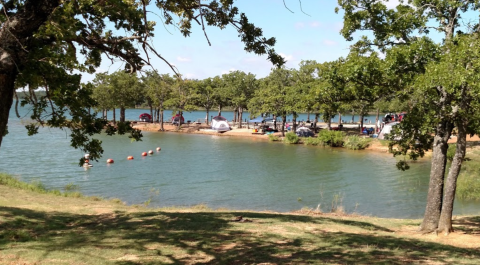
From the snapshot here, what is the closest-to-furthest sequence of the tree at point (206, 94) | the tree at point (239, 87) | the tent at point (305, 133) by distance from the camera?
the tent at point (305, 133)
the tree at point (239, 87)
the tree at point (206, 94)

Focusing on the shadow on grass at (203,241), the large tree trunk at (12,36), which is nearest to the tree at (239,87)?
the shadow on grass at (203,241)

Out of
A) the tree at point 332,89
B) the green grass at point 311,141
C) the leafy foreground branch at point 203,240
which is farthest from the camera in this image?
the green grass at point 311,141

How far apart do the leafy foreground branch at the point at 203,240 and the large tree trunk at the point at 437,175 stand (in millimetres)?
613

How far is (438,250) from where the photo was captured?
8172mm

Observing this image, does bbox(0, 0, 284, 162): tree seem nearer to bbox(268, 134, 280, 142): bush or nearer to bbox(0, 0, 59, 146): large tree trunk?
bbox(0, 0, 59, 146): large tree trunk

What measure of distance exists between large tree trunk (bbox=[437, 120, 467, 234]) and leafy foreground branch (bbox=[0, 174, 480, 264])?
42cm

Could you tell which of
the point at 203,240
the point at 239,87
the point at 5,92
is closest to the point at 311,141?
the point at 239,87

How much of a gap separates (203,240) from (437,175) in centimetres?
659

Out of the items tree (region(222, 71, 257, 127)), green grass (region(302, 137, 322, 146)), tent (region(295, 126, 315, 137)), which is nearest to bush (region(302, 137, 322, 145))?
green grass (region(302, 137, 322, 146))

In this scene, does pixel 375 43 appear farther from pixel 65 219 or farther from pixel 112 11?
pixel 65 219

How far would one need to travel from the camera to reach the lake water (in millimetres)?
18828

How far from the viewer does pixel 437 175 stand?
10.5m

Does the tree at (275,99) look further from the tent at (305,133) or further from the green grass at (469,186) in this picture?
the green grass at (469,186)

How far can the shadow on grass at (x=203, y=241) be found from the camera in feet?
22.3
